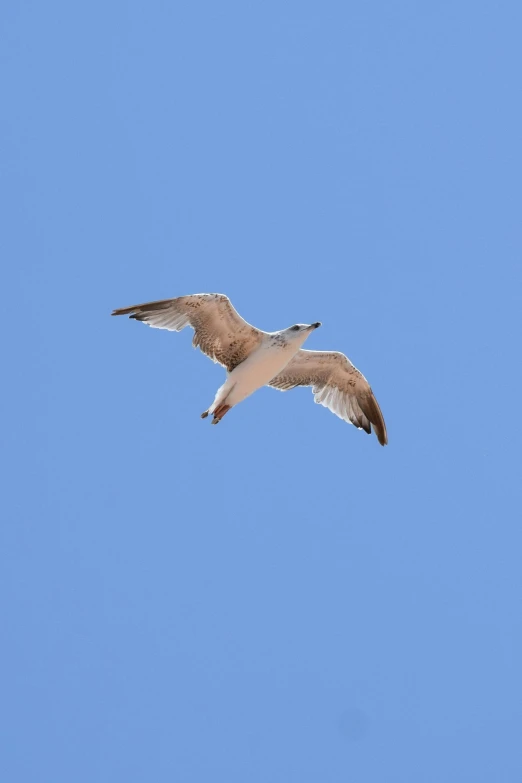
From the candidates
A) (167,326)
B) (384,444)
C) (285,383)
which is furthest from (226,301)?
(384,444)

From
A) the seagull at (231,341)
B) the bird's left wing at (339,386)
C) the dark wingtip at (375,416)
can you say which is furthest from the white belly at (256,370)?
the dark wingtip at (375,416)

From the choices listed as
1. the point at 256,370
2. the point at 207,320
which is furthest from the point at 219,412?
the point at 207,320

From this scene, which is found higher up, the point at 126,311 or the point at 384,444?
the point at 126,311

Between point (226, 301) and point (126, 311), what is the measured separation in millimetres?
1386

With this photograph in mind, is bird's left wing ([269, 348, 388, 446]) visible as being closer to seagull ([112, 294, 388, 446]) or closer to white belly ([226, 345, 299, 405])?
seagull ([112, 294, 388, 446])

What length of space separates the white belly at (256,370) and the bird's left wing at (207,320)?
0.97 ft

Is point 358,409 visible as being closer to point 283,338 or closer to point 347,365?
point 347,365

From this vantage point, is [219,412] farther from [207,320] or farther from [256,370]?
[207,320]

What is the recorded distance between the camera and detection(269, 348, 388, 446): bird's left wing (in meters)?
18.5

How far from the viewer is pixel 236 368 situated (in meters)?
17.4

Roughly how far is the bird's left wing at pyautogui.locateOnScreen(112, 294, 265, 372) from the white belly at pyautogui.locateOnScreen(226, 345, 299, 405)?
0.97 ft

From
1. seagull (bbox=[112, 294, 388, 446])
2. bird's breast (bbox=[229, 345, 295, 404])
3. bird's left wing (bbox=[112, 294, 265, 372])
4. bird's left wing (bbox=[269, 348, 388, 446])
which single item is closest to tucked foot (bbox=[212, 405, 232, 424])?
seagull (bbox=[112, 294, 388, 446])

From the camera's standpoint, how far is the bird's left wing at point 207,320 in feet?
55.7

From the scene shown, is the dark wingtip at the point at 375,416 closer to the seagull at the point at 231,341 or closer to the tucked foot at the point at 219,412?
the seagull at the point at 231,341
